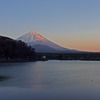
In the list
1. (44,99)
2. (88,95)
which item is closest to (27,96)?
(44,99)

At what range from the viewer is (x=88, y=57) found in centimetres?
18712

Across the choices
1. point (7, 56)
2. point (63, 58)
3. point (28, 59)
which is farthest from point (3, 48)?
point (63, 58)

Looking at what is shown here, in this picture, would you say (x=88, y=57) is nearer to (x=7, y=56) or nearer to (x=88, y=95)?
(x=7, y=56)

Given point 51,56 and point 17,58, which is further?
point 51,56

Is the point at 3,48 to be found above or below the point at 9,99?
above

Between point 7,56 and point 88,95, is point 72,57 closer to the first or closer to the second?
point 7,56

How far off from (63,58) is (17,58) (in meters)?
72.1

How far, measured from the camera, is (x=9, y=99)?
18.2m

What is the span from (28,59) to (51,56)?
65.3m

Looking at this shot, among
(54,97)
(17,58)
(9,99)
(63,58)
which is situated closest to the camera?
(9,99)

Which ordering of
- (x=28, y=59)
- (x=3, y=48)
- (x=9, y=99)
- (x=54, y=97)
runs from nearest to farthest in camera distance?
1. (x=9, y=99)
2. (x=54, y=97)
3. (x=3, y=48)
4. (x=28, y=59)

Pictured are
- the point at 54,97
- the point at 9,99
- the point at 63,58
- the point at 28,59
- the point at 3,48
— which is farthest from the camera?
the point at 63,58

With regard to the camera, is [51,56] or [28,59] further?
[51,56]

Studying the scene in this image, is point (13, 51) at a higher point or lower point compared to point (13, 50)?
lower
